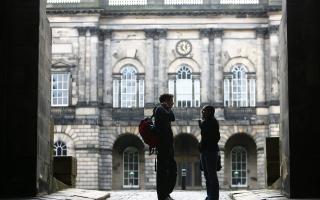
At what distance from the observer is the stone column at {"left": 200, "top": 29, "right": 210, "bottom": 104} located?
43938 millimetres

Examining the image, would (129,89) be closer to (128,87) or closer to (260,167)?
(128,87)

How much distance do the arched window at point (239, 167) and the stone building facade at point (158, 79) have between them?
0.06m

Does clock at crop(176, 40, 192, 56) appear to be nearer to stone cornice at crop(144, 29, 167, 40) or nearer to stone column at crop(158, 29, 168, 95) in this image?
stone column at crop(158, 29, 168, 95)

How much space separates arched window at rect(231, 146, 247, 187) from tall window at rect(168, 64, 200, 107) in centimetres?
384

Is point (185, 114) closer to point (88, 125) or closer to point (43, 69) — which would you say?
point (88, 125)

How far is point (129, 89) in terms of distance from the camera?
44.3m

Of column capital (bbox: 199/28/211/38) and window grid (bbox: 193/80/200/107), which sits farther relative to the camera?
column capital (bbox: 199/28/211/38)

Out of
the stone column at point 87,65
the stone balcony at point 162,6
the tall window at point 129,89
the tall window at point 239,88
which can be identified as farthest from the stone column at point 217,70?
the stone column at point 87,65

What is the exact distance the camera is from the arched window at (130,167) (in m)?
44.1

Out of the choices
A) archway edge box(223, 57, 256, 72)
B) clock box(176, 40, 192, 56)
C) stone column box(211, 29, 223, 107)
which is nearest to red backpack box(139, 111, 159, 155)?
stone column box(211, 29, 223, 107)

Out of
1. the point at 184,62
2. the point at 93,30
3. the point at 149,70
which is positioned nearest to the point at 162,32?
the point at 184,62

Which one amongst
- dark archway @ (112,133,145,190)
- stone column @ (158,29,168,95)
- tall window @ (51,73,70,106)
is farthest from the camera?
stone column @ (158,29,168,95)

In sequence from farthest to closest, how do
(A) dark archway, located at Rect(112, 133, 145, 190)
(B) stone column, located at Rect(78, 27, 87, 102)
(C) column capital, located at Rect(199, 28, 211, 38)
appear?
(C) column capital, located at Rect(199, 28, 211, 38)
(A) dark archway, located at Rect(112, 133, 145, 190)
(B) stone column, located at Rect(78, 27, 87, 102)
